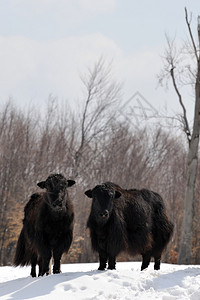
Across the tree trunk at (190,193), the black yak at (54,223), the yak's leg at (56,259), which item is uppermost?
the tree trunk at (190,193)

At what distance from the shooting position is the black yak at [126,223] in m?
8.19

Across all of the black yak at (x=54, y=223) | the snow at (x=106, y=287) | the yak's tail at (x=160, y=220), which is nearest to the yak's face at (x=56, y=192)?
the black yak at (x=54, y=223)

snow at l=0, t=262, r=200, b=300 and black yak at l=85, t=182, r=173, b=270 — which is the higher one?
black yak at l=85, t=182, r=173, b=270

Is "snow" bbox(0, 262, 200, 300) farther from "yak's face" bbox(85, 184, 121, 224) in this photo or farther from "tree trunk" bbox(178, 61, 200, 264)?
"tree trunk" bbox(178, 61, 200, 264)

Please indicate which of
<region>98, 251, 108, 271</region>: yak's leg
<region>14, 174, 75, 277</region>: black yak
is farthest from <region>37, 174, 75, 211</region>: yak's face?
<region>98, 251, 108, 271</region>: yak's leg

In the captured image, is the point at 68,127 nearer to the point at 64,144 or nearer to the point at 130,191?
the point at 64,144

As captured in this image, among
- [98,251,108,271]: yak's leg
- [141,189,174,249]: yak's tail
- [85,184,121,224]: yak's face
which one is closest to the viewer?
[85,184,121,224]: yak's face

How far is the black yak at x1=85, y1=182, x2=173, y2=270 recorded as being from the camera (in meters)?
8.19

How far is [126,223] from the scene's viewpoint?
8.70 m

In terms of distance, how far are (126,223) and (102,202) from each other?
0.90 meters

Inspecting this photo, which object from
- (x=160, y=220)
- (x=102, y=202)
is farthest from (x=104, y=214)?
(x=160, y=220)

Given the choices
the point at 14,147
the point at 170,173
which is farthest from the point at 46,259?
the point at 170,173

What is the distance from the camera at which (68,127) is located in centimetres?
2784

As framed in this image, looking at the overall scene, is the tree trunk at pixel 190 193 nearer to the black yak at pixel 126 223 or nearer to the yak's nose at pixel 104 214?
the black yak at pixel 126 223
